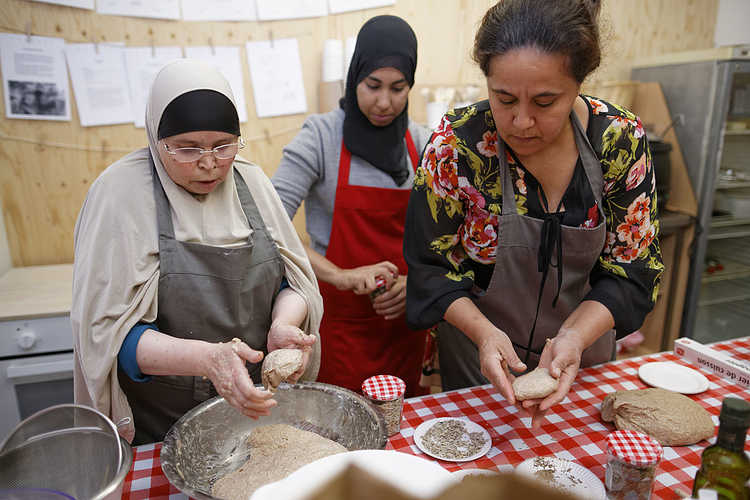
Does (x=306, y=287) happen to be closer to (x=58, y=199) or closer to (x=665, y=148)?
(x=58, y=199)

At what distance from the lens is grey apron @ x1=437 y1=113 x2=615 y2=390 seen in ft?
4.90

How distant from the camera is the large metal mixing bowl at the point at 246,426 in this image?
1088 mm

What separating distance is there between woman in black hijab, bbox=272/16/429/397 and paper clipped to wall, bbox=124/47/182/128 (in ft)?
4.24

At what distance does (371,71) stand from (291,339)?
1148 mm

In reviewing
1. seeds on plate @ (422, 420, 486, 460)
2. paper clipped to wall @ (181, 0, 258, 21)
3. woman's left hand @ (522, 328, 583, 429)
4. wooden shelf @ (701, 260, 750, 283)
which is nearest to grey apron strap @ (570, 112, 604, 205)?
woman's left hand @ (522, 328, 583, 429)

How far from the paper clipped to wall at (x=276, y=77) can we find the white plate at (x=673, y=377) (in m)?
2.47

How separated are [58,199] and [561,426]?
9.51 feet

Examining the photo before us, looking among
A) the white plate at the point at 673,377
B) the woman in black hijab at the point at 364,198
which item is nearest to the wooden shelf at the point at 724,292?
the white plate at the point at 673,377

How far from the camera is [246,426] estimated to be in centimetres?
132

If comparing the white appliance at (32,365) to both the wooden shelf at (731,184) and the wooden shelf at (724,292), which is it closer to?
the wooden shelf at (731,184)

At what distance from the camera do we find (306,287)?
5.35 ft

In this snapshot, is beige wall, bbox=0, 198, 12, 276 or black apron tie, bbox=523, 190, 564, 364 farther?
beige wall, bbox=0, 198, 12, 276

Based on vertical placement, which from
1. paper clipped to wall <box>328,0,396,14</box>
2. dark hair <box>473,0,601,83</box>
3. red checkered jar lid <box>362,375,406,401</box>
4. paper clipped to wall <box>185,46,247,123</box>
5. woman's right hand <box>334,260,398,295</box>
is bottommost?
red checkered jar lid <box>362,375,406,401</box>

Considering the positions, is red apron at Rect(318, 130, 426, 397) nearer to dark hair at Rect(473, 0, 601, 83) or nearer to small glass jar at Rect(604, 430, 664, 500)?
dark hair at Rect(473, 0, 601, 83)
